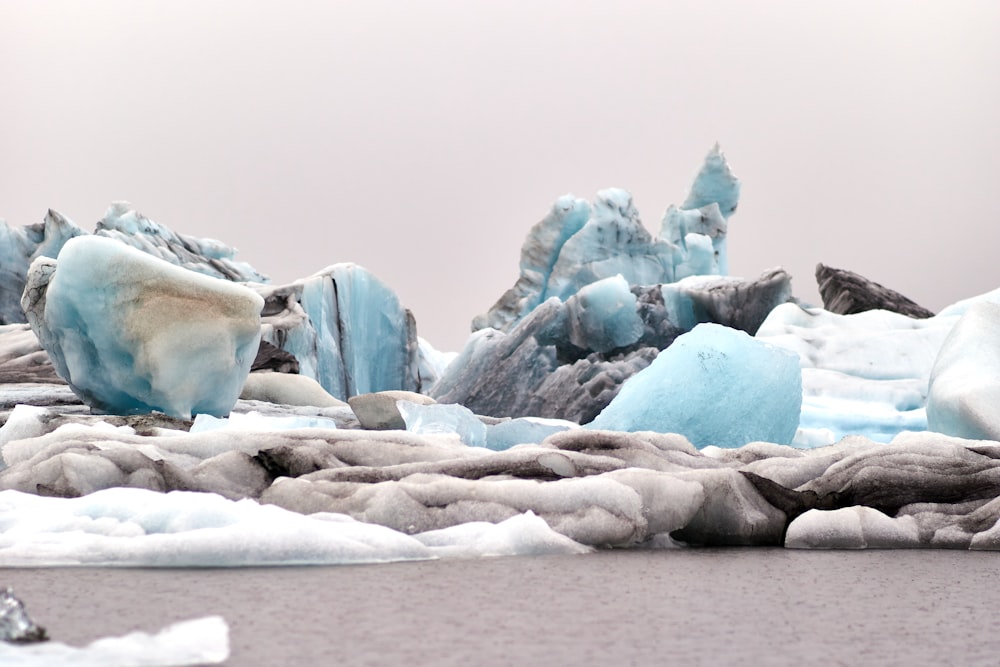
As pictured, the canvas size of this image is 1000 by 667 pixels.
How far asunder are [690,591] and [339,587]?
0.68m

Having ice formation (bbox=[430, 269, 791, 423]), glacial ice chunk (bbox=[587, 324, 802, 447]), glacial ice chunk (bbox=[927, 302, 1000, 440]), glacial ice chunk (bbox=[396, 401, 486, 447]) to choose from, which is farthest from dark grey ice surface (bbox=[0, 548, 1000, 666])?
ice formation (bbox=[430, 269, 791, 423])

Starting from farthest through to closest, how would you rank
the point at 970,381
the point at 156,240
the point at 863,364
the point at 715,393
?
the point at 156,240 < the point at 863,364 < the point at 715,393 < the point at 970,381

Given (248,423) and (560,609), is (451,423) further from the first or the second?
(560,609)

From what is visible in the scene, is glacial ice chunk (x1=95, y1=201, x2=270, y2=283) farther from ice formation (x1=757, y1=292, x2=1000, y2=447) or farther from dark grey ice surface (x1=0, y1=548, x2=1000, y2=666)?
dark grey ice surface (x1=0, y1=548, x2=1000, y2=666)

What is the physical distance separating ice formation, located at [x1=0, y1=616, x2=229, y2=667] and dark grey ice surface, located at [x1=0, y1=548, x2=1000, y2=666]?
0.14 ft

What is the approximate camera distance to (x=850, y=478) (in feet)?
9.95

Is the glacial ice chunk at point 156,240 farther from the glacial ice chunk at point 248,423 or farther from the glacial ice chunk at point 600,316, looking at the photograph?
the glacial ice chunk at point 248,423

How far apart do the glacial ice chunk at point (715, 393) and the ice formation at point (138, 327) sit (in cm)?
303

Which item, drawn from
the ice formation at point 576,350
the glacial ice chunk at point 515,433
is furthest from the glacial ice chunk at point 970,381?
the ice formation at point 576,350

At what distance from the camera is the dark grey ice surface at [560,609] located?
1.33 meters

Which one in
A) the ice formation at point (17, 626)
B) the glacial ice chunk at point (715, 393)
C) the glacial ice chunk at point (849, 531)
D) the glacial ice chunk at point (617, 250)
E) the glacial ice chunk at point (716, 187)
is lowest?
the glacial ice chunk at point (849, 531)

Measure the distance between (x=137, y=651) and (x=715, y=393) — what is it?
5553 millimetres

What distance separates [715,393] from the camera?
6.45 meters

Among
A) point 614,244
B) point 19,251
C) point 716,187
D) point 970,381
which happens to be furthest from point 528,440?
point 716,187
